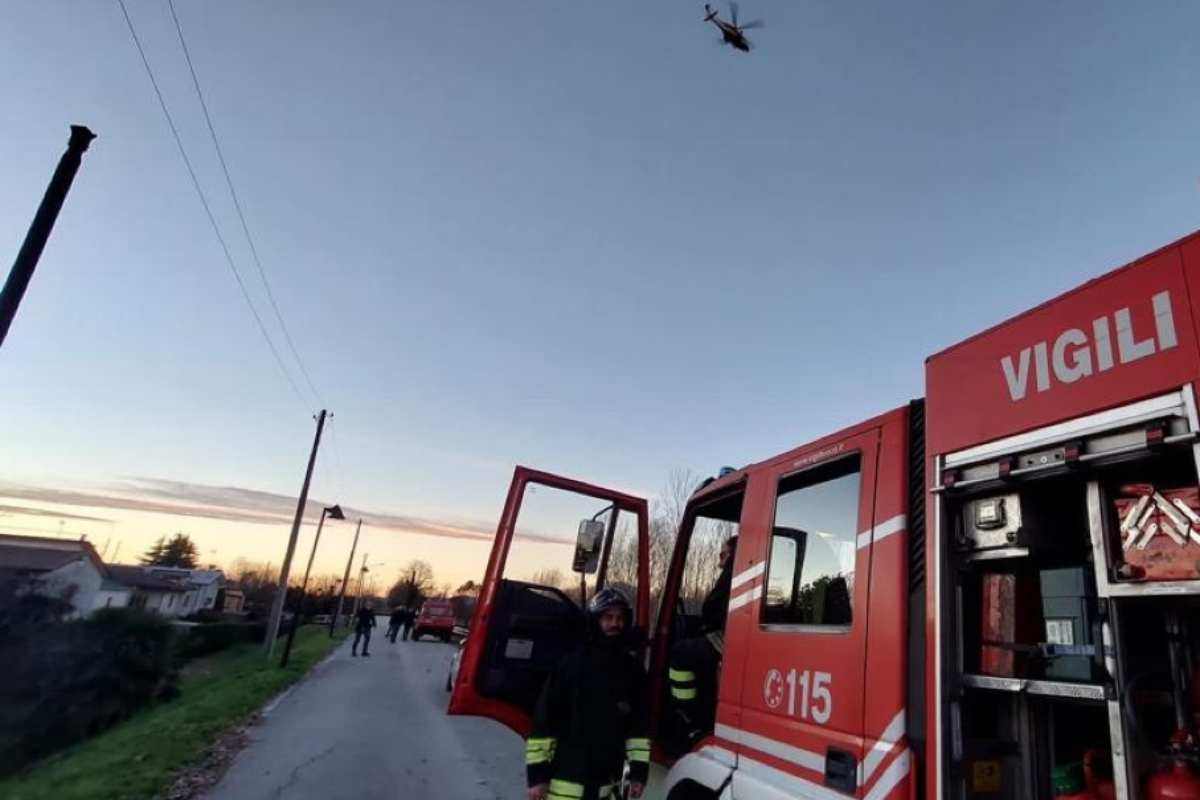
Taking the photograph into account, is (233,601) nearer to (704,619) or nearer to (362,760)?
(362,760)

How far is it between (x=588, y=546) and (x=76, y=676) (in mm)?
17798

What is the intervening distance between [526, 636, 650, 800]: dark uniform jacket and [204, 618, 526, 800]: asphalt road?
12.4 feet

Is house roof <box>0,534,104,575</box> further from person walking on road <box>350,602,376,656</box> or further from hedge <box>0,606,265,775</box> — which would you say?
hedge <box>0,606,265,775</box>

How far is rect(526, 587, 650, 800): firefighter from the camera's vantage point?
362 centimetres

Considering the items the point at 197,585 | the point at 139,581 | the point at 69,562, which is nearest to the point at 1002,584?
the point at 69,562

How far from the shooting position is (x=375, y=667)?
1945cm

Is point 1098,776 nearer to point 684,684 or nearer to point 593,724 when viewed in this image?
point 684,684

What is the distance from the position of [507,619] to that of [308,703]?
401 inches

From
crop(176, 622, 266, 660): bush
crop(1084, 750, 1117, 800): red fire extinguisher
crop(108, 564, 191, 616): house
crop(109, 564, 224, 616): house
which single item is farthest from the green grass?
crop(108, 564, 191, 616): house

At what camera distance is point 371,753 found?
833 cm

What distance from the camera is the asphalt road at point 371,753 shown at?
22.4 ft

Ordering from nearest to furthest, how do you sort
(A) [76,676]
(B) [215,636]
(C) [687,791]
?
(C) [687,791]
(A) [76,676]
(B) [215,636]

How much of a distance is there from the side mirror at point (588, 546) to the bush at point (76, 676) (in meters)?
14.2

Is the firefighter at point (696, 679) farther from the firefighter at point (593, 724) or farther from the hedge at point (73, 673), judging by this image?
the hedge at point (73, 673)
